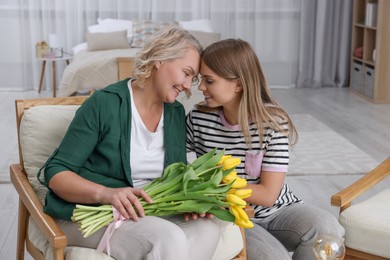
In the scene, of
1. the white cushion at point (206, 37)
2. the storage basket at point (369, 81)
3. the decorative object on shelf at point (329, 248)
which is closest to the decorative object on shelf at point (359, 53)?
the storage basket at point (369, 81)

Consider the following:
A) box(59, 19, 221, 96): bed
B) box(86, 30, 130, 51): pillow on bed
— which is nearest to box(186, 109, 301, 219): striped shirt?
box(59, 19, 221, 96): bed

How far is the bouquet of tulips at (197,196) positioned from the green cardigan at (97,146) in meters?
0.14

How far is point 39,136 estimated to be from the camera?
256cm

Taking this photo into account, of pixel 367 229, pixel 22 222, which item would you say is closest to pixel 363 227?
pixel 367 229

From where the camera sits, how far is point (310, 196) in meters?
4.11

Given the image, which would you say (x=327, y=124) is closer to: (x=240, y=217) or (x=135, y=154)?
(x=135, y=154)

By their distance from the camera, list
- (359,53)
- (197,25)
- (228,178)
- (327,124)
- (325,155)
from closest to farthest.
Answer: (228,178) < (325,155) < (327,124) < (359,53) < (197,25)

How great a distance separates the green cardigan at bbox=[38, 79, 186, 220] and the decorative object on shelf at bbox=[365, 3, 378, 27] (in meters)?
5.13

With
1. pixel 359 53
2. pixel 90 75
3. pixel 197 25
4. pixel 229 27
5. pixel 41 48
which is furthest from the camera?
pixel 229 27

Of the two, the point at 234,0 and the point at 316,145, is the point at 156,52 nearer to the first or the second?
the point at 316,145

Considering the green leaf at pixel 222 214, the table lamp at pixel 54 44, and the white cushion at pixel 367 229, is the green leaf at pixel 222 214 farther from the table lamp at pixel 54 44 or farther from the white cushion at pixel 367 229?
the table lamp at pixel 54 44

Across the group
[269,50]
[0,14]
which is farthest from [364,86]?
[0,14]

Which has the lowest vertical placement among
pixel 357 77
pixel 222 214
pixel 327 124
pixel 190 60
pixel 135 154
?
pixel 327 124

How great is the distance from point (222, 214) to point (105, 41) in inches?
204
